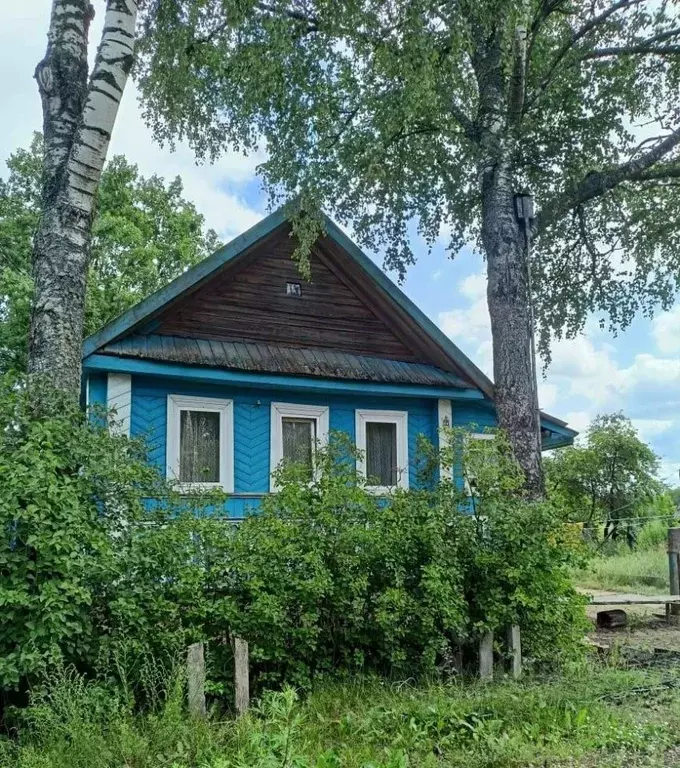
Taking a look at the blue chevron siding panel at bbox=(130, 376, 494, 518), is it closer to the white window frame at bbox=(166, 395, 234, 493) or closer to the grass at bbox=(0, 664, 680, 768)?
the white window frame at bbox=(166, 395, 234, 493)

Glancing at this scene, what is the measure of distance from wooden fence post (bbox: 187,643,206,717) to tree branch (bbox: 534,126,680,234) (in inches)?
322

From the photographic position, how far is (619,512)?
16.9 metres

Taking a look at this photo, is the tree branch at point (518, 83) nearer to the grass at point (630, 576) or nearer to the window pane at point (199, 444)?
the window pane at point (199, 444)

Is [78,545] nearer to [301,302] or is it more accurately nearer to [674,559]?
[301,302]

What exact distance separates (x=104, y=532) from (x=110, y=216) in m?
20.0

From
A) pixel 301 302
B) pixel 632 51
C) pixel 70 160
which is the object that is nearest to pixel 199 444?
pixel 301 302

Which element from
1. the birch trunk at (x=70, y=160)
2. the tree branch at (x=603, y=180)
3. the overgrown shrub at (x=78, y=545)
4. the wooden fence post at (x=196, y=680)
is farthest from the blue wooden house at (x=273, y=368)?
the wooden fence post at (x=196, y=680)

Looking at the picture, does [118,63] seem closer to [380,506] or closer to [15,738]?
[380,506]

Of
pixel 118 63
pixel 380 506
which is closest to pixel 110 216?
pixel 118 63

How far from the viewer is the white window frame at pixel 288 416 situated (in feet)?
33.6

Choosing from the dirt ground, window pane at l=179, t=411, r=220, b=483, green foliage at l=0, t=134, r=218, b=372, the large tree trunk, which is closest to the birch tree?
the large tree trunk

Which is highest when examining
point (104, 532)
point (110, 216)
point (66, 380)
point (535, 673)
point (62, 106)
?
point (110, 216)

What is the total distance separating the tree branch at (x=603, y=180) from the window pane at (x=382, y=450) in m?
3.98

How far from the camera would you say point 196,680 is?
4148 mm
